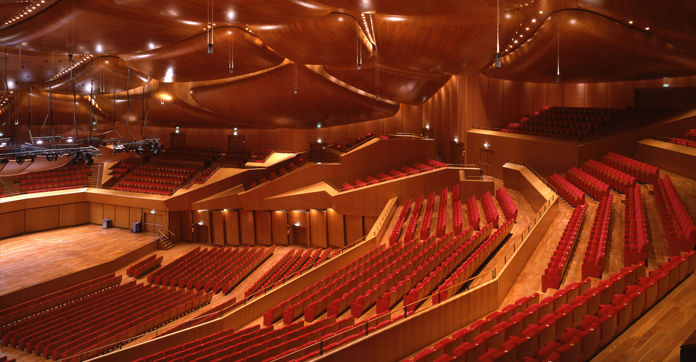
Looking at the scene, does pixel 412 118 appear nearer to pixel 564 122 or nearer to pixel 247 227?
pixel 564 122

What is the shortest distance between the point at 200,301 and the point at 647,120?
27.0 ft

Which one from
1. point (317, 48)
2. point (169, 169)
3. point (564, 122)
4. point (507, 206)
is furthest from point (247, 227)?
point (564, 122)

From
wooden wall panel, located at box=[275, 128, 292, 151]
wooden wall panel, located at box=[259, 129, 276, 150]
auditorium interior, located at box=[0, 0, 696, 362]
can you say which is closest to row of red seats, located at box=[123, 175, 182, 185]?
auditorium interior, located at box=[0, 0, 696, 362]

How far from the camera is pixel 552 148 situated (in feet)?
30.2

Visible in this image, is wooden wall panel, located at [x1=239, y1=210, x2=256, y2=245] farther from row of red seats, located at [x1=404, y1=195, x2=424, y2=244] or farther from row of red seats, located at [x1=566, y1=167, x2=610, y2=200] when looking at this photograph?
row of red seats, located at [x1=566, y1=167, x2=610, y2=200]

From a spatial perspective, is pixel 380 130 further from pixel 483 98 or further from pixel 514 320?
pixel 514 320

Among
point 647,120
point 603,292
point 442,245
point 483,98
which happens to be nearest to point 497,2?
point 442,245

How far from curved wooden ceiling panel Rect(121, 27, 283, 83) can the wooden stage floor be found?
133 inches

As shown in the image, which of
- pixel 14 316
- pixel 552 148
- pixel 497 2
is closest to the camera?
pixel 497 2

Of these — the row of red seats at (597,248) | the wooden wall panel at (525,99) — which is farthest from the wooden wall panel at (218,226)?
the row of red seats at (597,248)

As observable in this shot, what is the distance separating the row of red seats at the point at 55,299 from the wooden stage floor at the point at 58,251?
497 mm

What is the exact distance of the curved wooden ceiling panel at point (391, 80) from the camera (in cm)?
960

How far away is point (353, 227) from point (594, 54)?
5.07 m

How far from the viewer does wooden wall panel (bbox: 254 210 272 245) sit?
34.1ft
